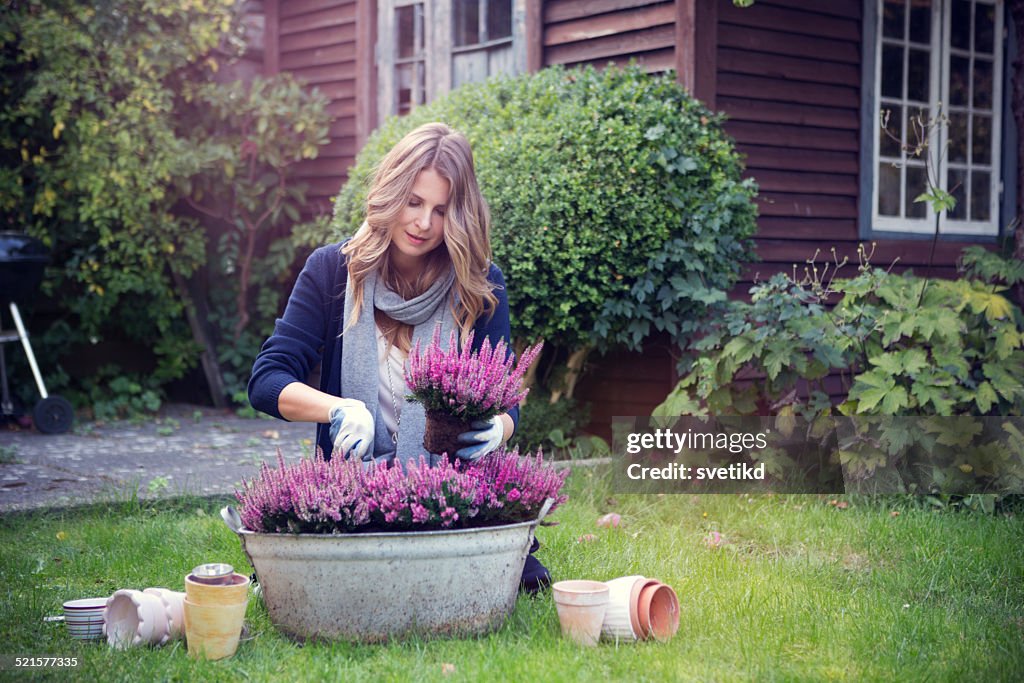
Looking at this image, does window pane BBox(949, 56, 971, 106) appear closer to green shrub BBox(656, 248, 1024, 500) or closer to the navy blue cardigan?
green shrub BBox(656, 248, 1024, 500)

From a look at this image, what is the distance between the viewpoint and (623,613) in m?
2.64

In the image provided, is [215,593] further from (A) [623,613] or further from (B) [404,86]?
(B) [404,86]

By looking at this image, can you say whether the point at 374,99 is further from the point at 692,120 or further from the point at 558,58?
the point at 692,120

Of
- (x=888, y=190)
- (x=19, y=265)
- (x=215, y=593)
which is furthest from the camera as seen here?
(x=888, y=190)

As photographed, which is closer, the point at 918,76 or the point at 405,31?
the point at 918,76

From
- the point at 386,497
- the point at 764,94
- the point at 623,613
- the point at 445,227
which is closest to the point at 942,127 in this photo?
the point at 764,94

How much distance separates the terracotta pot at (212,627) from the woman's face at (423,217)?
3.51ft

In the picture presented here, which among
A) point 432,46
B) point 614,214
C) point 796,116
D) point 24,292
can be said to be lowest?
point 24,292

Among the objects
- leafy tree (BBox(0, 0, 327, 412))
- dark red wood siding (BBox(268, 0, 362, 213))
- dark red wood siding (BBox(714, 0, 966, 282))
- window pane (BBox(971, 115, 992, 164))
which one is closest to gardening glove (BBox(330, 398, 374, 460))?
dark red wood siding (BBox(714, 0, 966, 282))

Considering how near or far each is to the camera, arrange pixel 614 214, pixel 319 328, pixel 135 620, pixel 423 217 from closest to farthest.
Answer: pixel 135 620, pixel 423 217, pixel 319 328, pixel 614 214

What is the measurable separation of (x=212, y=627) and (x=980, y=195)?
6732 millimetres

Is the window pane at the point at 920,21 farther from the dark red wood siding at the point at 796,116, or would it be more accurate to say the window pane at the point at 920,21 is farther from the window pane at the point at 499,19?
the window pane at the point at 499,19

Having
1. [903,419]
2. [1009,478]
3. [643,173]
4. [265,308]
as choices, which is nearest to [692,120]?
[643,173]

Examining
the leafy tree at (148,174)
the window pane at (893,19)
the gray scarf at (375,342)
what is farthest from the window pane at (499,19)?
the gray scarf at (375,342)
